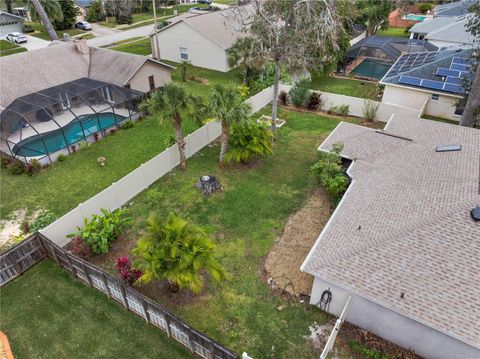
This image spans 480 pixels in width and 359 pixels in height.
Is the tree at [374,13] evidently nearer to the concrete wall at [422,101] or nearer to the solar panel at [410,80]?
the solar panel at [410,80]

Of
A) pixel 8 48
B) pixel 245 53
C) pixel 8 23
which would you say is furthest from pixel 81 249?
pixel 8 23

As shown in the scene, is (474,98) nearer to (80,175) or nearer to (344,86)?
(344,86)

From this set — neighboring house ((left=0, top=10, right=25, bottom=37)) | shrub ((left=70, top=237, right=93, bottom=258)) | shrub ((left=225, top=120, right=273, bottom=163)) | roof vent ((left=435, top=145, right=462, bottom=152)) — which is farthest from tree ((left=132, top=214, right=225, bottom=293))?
neighboring house ((left=0, top=10, right=25, bottom=37))

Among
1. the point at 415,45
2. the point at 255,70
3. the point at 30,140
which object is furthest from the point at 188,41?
the point at 415,45

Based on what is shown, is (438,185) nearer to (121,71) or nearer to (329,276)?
(329,276)

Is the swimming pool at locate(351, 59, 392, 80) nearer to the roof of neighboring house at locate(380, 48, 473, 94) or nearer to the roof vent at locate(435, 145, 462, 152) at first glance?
the roof of neighboring house at locate(380, 48, 473, 94)

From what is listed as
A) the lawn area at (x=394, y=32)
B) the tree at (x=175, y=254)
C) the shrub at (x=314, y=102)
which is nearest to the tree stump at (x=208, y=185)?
the tree at (x=175, y=254)
